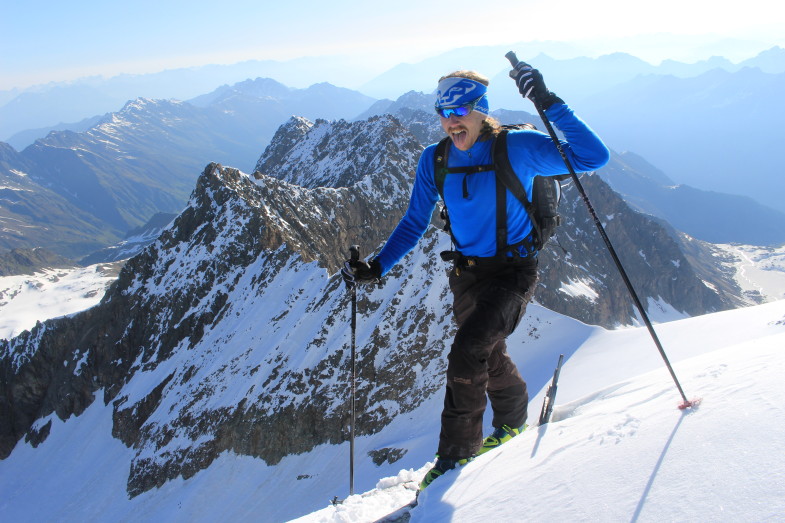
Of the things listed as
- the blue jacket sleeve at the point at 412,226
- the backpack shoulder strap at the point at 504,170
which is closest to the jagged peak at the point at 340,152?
the blue jacket sleeve at the point at 412,226

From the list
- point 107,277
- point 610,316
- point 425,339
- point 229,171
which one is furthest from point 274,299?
point 107,277

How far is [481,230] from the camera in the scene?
18.4ft

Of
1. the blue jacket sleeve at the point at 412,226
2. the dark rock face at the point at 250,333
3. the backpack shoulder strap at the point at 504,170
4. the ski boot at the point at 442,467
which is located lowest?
the dark rock face at the point at 250,333

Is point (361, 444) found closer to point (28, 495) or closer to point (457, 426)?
point (457, 426)

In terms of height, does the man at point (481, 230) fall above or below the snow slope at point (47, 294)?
above

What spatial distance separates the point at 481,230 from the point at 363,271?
1.88 meters

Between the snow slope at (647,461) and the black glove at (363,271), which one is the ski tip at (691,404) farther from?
the black glove at (363,271)

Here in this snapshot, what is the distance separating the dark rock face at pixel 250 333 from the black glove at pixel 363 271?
31.8 feet

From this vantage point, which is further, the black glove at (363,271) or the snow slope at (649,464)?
the black glove at (363,271)

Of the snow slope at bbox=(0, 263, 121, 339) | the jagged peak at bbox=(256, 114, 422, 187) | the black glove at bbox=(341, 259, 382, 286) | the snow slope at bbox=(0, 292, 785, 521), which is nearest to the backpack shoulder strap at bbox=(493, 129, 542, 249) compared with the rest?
the black glove at bbox=(341, 259, 382, 286)

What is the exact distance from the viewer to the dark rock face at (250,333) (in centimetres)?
3173

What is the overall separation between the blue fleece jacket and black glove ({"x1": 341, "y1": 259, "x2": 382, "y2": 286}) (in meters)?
1.13

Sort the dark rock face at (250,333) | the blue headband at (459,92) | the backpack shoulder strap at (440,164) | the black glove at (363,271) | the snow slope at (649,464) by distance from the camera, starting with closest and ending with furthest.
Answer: the snow slope at (649,464) < the blue headband at (459,92) < the backpack shoulder strap at (440,164) < the black glove at (363,271) < the dark rock face at (250,333)

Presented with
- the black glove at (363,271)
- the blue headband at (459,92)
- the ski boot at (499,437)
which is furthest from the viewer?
the black glove at (363,271)
